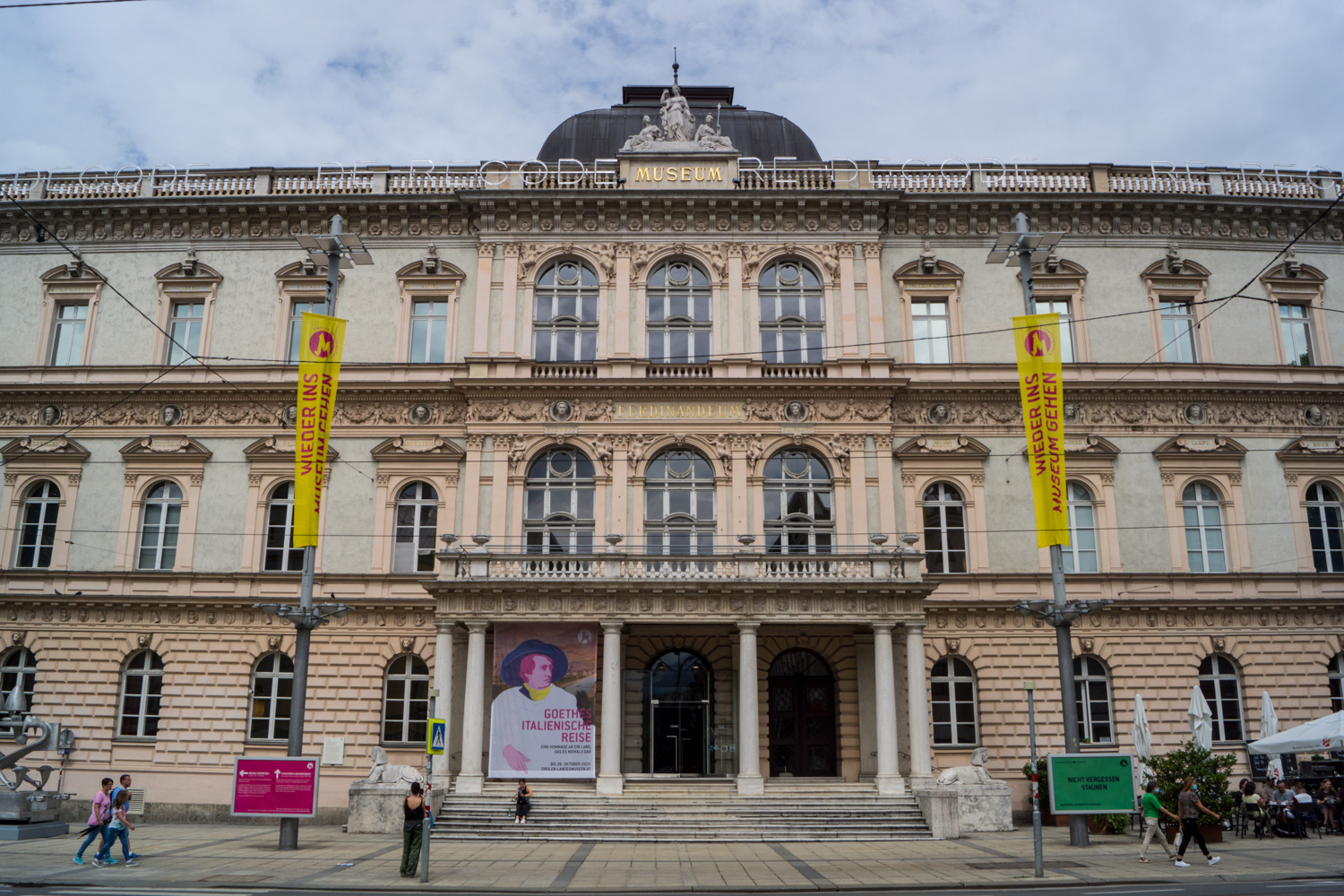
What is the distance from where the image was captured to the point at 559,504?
107 ft

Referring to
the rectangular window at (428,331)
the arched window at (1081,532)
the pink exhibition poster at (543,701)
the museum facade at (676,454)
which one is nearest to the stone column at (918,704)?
the museum facade at (676,454)

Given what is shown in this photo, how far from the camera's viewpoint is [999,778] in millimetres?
30297

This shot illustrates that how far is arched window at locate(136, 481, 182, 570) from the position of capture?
32938 millimetres

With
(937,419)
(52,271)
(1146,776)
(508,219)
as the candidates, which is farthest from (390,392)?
(1146,776)

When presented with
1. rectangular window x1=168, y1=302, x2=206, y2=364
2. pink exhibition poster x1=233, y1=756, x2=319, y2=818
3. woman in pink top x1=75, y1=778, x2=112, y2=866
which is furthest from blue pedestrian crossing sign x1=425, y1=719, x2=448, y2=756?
rectangular window x1=168, y1=302, x2=206, y2=364

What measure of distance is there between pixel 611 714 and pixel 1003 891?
1248 centimetres

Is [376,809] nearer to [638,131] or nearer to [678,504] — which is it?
[678,504]

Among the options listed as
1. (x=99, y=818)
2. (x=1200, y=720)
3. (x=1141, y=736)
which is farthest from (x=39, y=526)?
(x=1200, y=720)

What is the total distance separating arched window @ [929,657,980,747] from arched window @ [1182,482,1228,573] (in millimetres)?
8265

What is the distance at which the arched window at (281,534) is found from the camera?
3262 centimetres

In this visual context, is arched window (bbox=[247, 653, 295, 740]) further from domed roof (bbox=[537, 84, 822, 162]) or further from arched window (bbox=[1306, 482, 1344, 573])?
arched window (bbox=[1306, 482, 1344, 573])

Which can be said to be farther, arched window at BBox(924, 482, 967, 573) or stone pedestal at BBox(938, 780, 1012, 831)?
arched window at BBox(924, 482, 967, 573)

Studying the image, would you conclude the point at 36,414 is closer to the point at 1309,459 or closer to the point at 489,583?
the point at 489,583

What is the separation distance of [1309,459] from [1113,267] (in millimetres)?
8839
